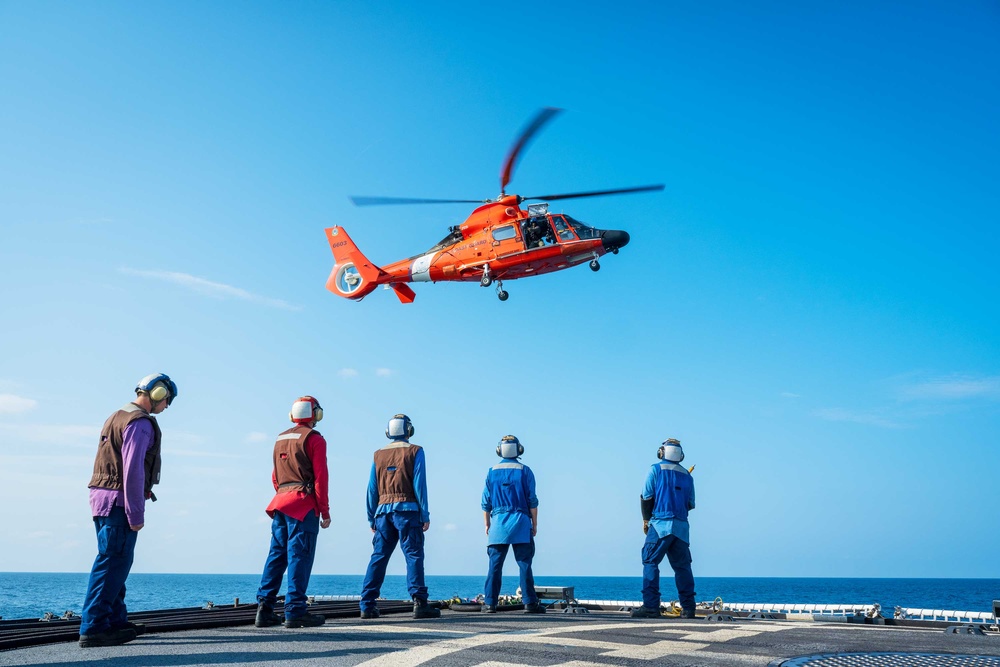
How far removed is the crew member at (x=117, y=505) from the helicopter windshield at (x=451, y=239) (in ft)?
53.6

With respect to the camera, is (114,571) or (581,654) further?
(114,571)

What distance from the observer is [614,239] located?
73.4ft

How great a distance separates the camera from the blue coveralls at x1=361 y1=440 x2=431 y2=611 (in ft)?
30.3

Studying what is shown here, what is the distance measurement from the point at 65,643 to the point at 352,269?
801 inches

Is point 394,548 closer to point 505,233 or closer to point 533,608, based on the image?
point 533,608

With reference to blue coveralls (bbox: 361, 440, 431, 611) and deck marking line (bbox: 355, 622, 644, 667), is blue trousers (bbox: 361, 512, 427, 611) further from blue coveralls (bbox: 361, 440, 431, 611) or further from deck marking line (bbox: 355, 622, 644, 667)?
deck marking line (bbox: 355, 622, 644, 667)

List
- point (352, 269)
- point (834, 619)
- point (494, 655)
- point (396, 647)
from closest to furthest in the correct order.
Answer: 1. point (494, 655)
2. point (396, 647)
3. point (834, 619)
4. point (352, 269)

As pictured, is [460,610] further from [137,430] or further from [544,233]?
[544,233]

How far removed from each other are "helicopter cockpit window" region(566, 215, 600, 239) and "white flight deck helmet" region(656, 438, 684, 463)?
11568 millimetres

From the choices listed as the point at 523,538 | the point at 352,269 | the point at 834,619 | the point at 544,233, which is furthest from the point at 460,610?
the point at 352,269

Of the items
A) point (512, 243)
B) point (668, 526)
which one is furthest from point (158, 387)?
point (512, 243)

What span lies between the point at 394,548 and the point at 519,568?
2.00m

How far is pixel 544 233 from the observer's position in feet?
72.2

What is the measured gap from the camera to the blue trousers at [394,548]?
9.23 meters
